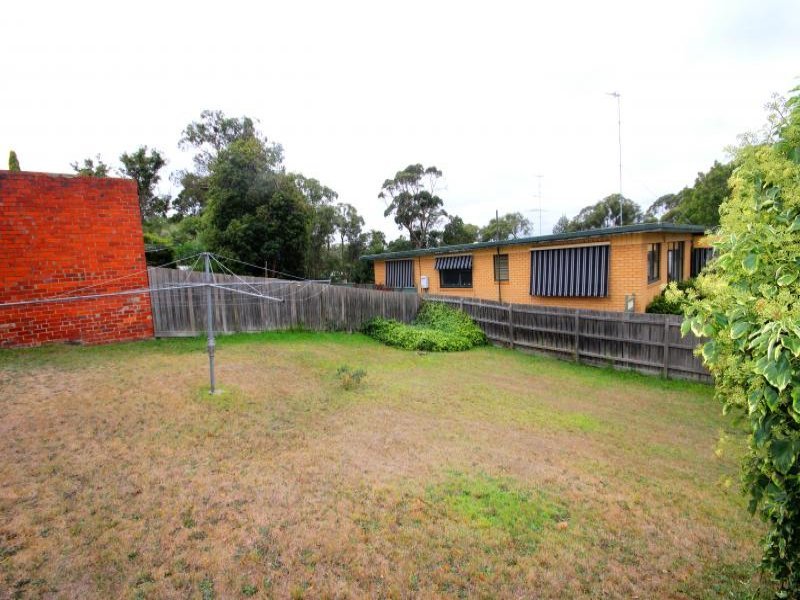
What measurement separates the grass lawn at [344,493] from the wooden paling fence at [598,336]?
7.69ft

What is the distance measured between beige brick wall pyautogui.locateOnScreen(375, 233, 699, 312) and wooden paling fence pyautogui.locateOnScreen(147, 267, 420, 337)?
10.4 feet

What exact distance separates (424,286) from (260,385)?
12.1 metres

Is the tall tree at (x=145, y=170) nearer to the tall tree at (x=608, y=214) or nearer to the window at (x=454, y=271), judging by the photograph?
the window at (x=454, y=271)

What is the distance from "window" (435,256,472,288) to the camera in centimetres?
1662

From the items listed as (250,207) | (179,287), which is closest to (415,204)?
(250,207)

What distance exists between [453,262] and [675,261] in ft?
25.6

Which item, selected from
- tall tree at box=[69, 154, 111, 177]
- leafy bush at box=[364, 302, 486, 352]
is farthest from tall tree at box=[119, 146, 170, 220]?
leafy bush at box=[364, 302, 486, 352]

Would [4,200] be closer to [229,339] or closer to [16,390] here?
[16,390]

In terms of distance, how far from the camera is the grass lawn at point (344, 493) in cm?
280

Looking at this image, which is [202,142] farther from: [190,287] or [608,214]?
[608,214]

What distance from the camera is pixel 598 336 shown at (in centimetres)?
1052

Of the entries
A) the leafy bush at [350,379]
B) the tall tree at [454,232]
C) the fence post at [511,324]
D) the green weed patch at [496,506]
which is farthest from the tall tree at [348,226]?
the green weed patch at [496,506]

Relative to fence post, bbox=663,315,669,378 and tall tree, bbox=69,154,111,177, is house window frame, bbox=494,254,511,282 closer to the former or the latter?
fence post, bbox=663,315,669,378

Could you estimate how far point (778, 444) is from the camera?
1.81 metres
